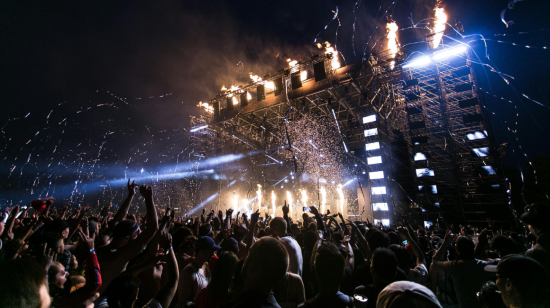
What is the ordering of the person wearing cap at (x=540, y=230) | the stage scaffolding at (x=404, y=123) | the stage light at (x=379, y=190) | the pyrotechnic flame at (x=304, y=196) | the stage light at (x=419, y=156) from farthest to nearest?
→ the pyrotechnic flame at (x=304, y=196) < the stage light at (x=379, y=190) < the stage light at (x=419, y=156) < the stage scaffolding at (x=404, y=123) < the person wearing cap at (x=540, y=230)

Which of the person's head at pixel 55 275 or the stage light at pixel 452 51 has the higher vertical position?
the stage light at pixel 452 51

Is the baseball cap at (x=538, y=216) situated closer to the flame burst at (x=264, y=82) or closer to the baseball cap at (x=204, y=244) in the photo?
the baseball cap at (x=204, y=244)

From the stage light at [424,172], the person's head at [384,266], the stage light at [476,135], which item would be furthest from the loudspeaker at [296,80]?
the stage light at [476,135]

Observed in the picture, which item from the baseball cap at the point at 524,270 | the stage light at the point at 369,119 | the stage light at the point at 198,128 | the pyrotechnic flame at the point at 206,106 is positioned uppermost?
the pyrotechnic flame at the point at 206,106

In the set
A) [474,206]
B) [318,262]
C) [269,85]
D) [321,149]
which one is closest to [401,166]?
[474,206]

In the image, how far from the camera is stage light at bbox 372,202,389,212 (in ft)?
50.5

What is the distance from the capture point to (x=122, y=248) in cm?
202

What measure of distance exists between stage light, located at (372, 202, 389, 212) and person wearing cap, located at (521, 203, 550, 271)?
14.3 meters

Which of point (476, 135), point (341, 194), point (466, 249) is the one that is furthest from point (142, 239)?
point (341, 194)

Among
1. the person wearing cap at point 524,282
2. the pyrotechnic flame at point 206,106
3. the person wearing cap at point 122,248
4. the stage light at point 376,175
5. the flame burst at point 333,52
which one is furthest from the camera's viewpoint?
the stage light at point 376,175

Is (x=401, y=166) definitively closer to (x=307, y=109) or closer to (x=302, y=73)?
(x=307, y=109)

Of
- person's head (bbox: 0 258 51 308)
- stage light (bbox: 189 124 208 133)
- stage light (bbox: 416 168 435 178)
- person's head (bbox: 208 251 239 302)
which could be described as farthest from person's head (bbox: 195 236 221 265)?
stage light (bbox: 416 168 435 178)

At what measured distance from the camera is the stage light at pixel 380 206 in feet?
50.5

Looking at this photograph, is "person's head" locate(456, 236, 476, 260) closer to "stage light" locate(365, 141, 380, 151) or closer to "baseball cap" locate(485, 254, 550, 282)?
"baseball cap" locate(485, 254, 550, 282)
